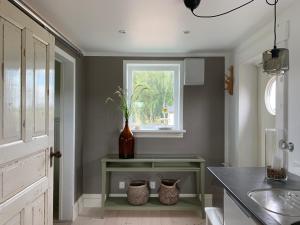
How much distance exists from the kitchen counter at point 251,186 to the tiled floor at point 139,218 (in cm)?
155

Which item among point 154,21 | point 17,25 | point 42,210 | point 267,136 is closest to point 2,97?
point 17,25

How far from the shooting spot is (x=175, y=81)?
3.90 metres

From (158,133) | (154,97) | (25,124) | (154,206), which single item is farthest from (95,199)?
(25,124)

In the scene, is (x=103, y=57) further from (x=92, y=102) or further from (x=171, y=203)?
(x=171, y=203)

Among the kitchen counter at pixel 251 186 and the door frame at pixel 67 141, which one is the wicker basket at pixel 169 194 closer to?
the door frame at pixel 67 141

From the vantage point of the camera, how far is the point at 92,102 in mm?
3828

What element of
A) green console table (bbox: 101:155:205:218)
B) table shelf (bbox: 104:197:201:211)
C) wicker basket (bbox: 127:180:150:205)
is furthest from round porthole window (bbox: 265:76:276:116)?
wicker basket (bbox: 127:180:150:205)

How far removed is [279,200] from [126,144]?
7.57 feet

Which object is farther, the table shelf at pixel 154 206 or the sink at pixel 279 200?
the table shelf at pixel 154 206

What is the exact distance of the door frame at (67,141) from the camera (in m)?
3.31

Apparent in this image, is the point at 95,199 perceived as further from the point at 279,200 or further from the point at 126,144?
the point at 279,200

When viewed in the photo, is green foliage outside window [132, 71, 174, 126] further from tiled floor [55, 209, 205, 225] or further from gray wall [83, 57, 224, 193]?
tiled floor [55, 209, 205, 225]

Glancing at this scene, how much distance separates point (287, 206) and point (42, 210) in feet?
5.52

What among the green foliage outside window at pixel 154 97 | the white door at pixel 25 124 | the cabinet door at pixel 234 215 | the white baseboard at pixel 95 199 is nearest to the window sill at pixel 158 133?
the green foliage outside window at pixel 154 97
